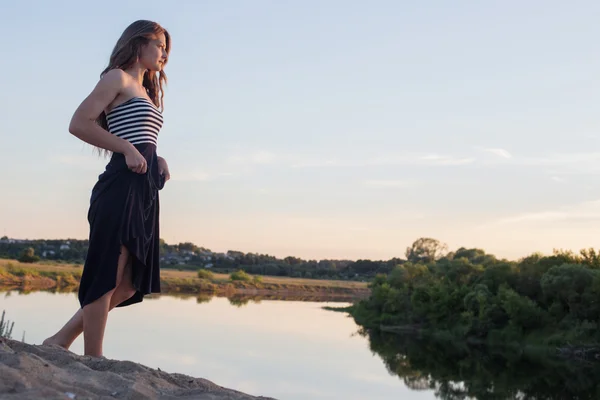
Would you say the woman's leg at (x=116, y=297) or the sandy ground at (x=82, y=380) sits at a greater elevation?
the woman's leg at (x=116, y=297)

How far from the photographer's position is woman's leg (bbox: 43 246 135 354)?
3.96 meters

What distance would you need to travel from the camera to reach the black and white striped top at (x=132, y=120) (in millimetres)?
4062

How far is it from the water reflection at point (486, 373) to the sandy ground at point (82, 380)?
67.5 ft

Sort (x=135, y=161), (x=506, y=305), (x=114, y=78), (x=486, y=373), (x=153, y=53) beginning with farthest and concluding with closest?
(x=506, y=305) < (x=486, y=373) < (x=153, y=53) < (x=114, y=78) < (x=135, y=161)

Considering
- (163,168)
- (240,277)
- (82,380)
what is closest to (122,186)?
(163,168)

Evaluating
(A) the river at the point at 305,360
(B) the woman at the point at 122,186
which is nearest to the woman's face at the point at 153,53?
(B) the woman at the point at 122,186

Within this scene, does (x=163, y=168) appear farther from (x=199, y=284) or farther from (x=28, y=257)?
(x=28, y=257)

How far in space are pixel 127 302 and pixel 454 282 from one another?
134 ft

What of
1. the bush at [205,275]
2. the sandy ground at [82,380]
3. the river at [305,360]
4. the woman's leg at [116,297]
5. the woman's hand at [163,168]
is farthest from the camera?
the bush at [205,275]

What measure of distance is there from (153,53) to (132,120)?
1.36 feet

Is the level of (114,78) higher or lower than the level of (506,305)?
higher

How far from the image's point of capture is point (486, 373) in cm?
2767

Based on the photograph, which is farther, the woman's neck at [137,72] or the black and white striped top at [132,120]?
the woman's neck at [137,72]

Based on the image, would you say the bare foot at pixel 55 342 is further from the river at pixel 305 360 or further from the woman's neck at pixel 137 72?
the river at pixel 305 360
